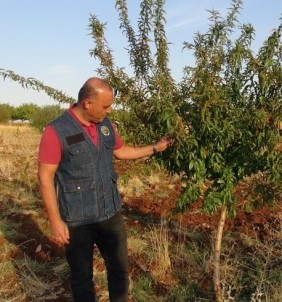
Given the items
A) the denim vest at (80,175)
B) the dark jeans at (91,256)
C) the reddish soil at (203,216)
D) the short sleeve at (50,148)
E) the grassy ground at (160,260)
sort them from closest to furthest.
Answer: the short sleeve at (50,148), the denim vest at (80,175), the dark jeans at (91,256), the grassy ground at (160,260), the reddish soil at (203,216)

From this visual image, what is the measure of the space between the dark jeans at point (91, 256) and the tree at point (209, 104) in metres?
0.66

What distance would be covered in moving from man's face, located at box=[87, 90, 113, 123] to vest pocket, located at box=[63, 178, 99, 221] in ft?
1.66

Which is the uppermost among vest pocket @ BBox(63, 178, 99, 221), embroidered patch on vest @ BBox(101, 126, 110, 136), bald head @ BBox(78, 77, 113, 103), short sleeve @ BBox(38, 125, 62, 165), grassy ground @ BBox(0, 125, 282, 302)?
bald head @ BBox(78, 77, 113, 103)

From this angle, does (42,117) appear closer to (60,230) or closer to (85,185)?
(85,185)

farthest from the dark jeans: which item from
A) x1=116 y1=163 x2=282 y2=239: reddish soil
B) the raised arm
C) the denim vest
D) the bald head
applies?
x1=116 y1=163 x2=282 y2=239: reddish soil

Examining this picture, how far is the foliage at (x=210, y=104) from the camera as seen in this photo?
13.0 feet

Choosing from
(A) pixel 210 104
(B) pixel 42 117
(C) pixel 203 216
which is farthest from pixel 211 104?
(B) pixel 42 117

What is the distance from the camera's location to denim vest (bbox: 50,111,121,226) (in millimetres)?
3816

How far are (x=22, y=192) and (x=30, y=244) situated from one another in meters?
3.50

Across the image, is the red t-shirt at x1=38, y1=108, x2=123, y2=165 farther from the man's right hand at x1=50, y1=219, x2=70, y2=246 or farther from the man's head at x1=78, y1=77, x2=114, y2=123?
the man's right hand at x1=50, y1=219, x2=70, y2=246

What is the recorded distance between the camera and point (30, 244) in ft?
22.5

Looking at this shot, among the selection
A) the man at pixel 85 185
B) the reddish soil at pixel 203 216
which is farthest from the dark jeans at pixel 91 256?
the reddish soil at pixel 203 216

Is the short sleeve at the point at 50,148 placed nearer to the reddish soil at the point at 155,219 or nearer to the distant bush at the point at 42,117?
the reddish soil at the point at 155,219

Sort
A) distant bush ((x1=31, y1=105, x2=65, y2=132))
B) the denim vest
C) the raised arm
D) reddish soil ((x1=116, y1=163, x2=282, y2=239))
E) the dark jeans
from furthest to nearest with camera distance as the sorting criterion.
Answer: distant bush ((x1=31, y1=105, x2=65, y2=132)) < reddish soil ((x1=116, y1=163, x2=282, y2=239)) < the raised arm < the dark jeans < the denim vest
